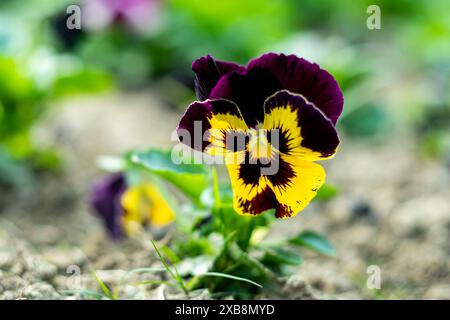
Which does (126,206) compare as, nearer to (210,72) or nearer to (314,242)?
(314,242)

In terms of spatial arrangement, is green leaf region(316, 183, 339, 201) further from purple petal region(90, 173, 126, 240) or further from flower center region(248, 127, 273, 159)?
purple petal region(90, 173, 126, 240)

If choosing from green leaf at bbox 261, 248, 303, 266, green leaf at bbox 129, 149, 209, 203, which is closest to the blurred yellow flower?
green leaf at bbox 129, 149, 209, 203

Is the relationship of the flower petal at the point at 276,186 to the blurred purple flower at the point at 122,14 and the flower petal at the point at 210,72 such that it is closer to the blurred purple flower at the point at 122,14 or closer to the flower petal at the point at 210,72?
the flower petal at the point at 210,72

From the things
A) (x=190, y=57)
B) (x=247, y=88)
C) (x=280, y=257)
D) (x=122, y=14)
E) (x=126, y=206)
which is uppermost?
(x=122, y=14)

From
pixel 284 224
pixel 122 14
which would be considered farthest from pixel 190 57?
pixel 284 224
